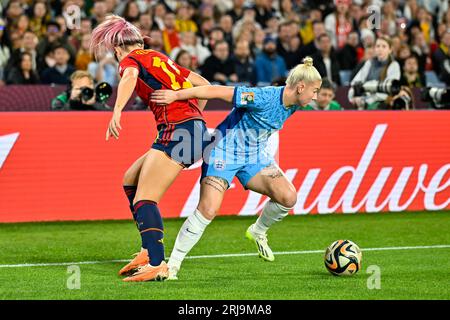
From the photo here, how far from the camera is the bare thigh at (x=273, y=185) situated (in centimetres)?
934

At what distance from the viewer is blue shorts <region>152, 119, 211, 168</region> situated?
8.73m

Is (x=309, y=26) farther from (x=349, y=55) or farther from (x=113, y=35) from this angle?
(x=113, y=35)

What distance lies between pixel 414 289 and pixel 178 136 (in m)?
2.28

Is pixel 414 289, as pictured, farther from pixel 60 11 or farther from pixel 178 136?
pixel 60 11

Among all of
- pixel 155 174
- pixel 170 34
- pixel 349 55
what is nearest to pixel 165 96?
pixel 155 174

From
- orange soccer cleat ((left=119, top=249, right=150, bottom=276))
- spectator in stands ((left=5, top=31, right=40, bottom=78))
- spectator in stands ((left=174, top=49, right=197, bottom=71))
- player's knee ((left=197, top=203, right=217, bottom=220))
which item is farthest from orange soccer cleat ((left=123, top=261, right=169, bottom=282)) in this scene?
spectator in stands ((left=5, top=31, right=40, bottom=78))

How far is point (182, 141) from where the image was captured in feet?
28.7

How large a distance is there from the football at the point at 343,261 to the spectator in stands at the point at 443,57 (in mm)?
11041

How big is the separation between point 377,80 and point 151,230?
24.2 ft

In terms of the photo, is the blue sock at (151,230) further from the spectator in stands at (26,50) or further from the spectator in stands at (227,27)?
the spectator in stands at (227,27)

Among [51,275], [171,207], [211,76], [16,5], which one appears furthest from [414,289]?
[16,5]

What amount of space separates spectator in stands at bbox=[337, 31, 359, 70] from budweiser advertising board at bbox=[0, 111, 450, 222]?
206 inches

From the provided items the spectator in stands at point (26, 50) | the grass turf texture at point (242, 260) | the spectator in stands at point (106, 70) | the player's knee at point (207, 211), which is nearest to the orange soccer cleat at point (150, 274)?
the grass turf texture at point (242, 260)

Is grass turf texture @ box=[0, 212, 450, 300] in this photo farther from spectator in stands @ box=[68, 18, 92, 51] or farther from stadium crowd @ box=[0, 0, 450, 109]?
spectator in stands @ box=[68, 18, 92, 51]
